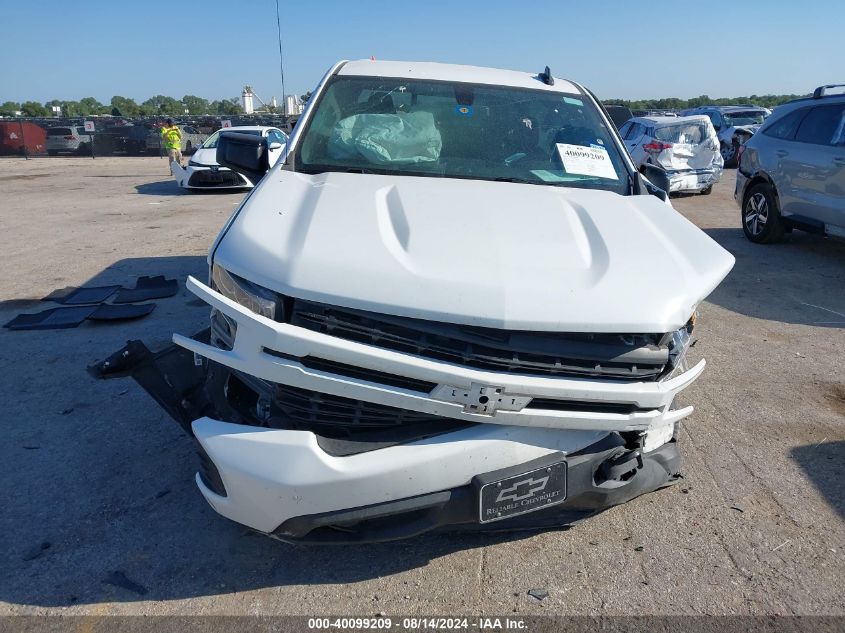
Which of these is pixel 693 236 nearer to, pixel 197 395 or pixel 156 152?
pixel 197 395

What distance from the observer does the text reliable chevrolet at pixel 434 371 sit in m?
2.24

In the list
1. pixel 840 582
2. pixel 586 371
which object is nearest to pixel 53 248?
pixel 586 371

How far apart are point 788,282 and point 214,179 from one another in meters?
11.3

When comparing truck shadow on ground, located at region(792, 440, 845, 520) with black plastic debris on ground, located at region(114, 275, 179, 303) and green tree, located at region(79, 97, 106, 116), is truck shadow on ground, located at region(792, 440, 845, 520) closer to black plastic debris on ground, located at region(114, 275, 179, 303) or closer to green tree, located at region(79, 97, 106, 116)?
black plastic debris on ground, located at region(114, 275, 179, 303)

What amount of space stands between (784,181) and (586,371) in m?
7.15

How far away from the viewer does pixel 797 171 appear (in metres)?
7.89

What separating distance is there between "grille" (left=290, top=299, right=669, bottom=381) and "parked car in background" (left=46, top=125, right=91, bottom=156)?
29503 mm

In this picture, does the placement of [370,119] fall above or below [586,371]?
above

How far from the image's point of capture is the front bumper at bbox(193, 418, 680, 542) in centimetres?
223

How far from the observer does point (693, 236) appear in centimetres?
298

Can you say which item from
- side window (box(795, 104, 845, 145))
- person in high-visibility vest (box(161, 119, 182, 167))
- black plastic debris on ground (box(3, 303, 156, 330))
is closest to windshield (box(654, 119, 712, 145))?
side window (box(795, 104, 845, 145))

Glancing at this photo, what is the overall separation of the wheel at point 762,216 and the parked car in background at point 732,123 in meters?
10.9

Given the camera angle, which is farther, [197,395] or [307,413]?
[197,395]

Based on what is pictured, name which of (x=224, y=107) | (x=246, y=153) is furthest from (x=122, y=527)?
(x=224, y=107)
